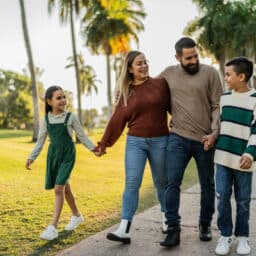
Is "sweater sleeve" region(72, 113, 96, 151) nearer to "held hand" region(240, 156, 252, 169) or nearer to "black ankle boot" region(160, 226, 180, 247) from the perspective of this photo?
"black ankle boot" region(160, 226, 180, 247)

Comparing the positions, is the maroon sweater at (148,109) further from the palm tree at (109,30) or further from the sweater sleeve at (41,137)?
the palm tree at (109,30)

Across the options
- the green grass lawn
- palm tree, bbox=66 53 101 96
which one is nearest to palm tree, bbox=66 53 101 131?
palm tree, bbox=66 53 101 96

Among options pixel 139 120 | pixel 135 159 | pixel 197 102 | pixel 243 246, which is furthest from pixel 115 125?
pixel 243 246

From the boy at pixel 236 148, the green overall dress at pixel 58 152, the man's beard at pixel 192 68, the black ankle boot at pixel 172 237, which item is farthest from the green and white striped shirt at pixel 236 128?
the green overall dress at pixel 58 152

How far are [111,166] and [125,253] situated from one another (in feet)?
30.2

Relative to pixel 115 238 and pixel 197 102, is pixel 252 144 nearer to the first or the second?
pixel 197 102

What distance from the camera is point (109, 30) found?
37.4m

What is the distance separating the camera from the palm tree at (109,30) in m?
37.3

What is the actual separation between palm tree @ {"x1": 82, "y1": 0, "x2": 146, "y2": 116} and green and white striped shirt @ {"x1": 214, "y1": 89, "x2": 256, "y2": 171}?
33048 mm

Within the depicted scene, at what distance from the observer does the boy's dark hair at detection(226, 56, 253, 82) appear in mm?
4531

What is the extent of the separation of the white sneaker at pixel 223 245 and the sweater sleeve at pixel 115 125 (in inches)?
56.5

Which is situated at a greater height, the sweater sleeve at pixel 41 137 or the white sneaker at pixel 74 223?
the sweater sleeve at pixel 41 137

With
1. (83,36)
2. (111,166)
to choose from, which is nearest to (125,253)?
(111,166)

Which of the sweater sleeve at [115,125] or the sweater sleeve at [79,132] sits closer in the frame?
the sweater sleeve at [115,125]
